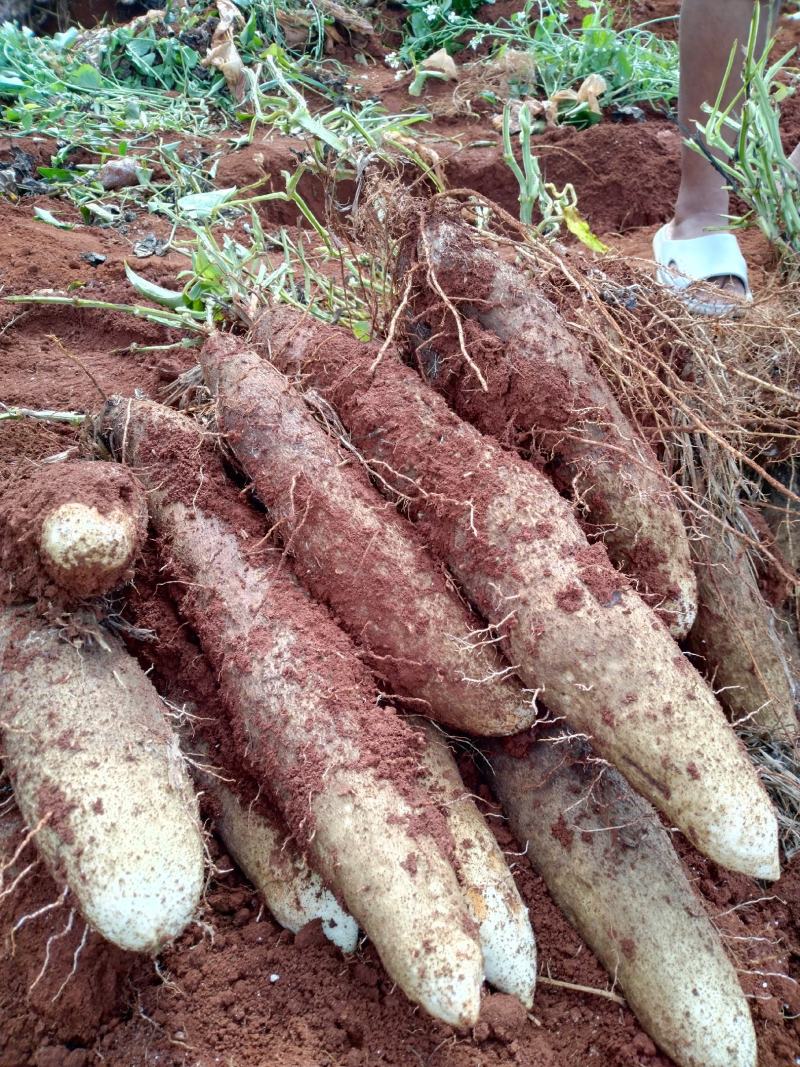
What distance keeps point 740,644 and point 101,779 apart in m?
1.27

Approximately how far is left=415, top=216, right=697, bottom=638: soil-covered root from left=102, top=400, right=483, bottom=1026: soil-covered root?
55 cm

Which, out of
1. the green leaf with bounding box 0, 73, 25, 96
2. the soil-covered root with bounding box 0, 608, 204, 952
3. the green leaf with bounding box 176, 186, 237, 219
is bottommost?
the soil-covered root with bounding box 0, 608, 204, 952

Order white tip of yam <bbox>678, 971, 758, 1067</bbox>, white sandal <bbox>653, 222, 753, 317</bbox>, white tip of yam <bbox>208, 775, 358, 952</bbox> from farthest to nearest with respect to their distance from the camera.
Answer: white sandal <bbox>653, 222, 753, 317</bbox>, white tip of yam <bbox>208, 775, 358, 952</bbox>, white tip of yam <bbox>678, 971, 758, 1067</bbox>

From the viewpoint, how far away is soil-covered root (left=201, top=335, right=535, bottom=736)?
1.40 meters

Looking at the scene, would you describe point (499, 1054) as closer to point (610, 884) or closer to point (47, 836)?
point (610, 884)

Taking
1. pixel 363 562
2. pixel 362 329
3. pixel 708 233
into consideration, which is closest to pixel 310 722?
pixel 363 562

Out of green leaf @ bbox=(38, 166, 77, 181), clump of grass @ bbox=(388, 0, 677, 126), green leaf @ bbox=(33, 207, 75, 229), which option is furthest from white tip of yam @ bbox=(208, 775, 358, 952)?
clump of grass @ bbox=(388, 0, 677, 126)

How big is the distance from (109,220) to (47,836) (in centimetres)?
268

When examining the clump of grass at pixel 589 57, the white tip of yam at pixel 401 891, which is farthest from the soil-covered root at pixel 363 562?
Result: the clump of grass at pixel 589 57

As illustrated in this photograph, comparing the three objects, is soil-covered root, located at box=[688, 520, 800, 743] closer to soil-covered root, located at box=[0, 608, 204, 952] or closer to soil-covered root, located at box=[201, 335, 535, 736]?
soil-covered root, located at box=[201, 335, 535, 736]

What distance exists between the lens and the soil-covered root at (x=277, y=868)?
4.43ft

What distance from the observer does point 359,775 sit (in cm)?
130

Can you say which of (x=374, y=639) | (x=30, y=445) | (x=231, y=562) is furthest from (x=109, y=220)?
(x=374, y=639)

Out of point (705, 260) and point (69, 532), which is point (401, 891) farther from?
point (705, 260)
